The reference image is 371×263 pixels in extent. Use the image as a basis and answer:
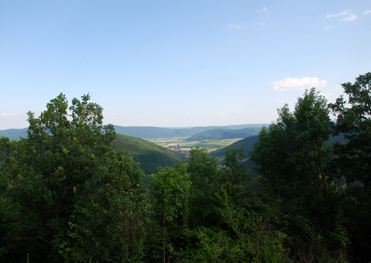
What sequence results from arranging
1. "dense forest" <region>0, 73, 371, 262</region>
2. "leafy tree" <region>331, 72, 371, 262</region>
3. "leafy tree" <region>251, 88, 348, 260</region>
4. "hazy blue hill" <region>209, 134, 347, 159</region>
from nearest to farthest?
"dense forest" <region>0, 73, 371, 262</region>
"leafy tree" <region>331, 72, 371, 262</region>
"leafy tree" <region>251, 88, 348, 260</region>
"hazy blue hill" <region>209, 134, 347, 159</region>

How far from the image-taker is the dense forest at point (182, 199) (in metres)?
11.1

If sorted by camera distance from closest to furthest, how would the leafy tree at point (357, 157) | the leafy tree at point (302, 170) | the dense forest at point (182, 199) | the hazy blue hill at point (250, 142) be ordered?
the dense forest at point (182, 199), the leafy tree at point (357, 157), the leafy tree at point (302, 170), the hazy blue hill at point (250, 142)

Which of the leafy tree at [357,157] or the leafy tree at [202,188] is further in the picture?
the leafy tree at [202,188]

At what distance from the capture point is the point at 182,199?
581 inches

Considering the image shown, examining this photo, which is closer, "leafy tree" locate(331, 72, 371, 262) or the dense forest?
the dense forest

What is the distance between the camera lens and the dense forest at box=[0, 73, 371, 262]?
1115 centimetres

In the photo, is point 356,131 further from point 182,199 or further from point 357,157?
point 182,199

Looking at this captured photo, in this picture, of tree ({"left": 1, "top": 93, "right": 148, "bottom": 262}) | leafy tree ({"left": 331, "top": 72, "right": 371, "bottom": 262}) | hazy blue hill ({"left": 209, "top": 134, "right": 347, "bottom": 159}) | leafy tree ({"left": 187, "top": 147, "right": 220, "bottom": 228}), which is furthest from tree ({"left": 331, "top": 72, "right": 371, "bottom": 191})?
tree ({"left": 1, "top": 93, "right": 148, "bottom": 262})

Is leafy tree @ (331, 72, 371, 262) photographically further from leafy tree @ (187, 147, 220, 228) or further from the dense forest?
leafy tree @ (187, 147, 220, 228)

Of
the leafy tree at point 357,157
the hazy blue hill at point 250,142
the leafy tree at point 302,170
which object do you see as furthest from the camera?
the hazy blue hill at point 250,142

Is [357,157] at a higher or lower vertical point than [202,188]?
higher

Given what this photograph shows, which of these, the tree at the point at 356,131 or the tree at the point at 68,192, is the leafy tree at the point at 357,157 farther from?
the tree at the point at 68,192

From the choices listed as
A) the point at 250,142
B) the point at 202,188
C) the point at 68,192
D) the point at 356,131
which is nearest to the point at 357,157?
the point at 356,131

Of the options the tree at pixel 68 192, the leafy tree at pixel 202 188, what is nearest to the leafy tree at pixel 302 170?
the leafy tree at pixel 202 188
